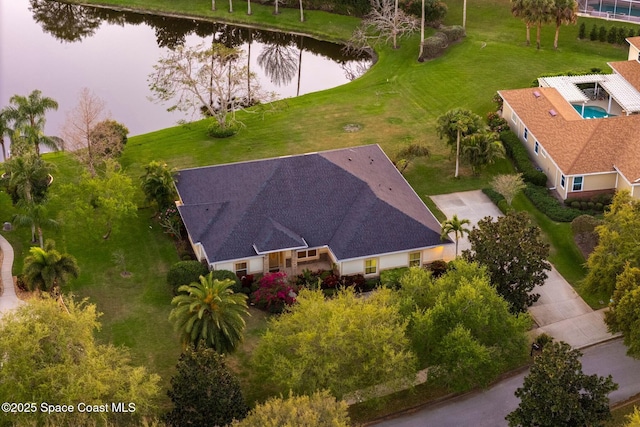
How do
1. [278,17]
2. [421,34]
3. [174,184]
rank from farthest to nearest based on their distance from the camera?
[278,17], [421,34], [174,184]

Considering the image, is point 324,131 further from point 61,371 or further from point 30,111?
point 61,371

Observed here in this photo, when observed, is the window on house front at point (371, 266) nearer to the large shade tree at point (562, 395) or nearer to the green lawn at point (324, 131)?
the green lawn at point (324, 131)

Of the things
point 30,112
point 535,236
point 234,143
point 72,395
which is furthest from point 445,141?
point 72,395

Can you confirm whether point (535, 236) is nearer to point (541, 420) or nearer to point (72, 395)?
point (541, 420)

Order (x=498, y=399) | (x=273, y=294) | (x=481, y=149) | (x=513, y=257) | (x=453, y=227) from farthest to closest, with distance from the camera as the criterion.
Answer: (x=481, y=149)
(x=453, y=227)
(x=273, y=294)
(x=513, y=257)
(x=498, y=399)

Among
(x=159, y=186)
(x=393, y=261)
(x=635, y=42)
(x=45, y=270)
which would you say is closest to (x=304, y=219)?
(x=393, y=261)
